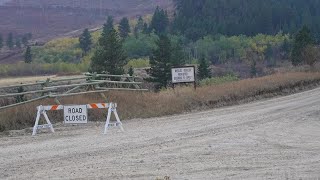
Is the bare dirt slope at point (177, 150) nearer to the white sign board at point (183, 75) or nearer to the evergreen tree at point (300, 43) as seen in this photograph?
the white sign board at point (183, 75)

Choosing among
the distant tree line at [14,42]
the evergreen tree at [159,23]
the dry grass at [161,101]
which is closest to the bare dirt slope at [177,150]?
the dry grass at [161,101]

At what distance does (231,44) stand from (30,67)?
51.1m

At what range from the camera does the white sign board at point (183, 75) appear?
2628 centimetres

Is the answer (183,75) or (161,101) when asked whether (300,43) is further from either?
(161,101)

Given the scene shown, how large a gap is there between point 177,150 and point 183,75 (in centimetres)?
1364

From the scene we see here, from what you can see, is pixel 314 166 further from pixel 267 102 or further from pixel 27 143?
pixel 267 102

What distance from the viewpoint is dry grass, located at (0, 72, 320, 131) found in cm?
1897

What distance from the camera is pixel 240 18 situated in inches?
6467

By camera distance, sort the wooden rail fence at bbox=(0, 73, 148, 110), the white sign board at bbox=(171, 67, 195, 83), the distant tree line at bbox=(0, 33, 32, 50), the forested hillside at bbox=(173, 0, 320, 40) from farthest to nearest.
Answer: the distant tree line at bbox=(0, 33, 32, 50) < the forested hillside at bbox=(173, 0, 320, 40) < the white sign board at bbox=(171, 67, 195, 83) < the wooden rail fence at bbox=(0, 73, 148, 110)

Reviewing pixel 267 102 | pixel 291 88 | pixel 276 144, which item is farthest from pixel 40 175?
pixel 291 88

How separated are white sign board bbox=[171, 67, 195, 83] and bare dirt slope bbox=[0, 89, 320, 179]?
21.0ft

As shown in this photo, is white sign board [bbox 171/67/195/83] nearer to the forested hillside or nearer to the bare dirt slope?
the bare dirt slope

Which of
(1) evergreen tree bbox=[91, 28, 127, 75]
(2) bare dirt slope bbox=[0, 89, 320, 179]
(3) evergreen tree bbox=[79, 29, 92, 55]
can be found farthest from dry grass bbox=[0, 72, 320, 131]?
(3) evergreen tree bbox=[79, 29, 92, 55]

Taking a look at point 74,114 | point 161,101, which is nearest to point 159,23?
point 161,101
